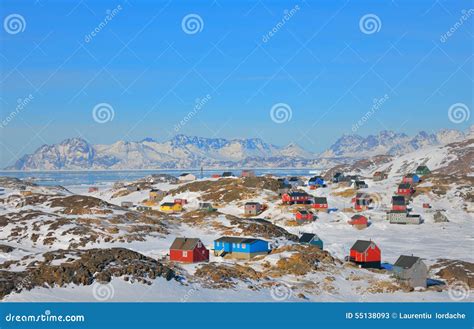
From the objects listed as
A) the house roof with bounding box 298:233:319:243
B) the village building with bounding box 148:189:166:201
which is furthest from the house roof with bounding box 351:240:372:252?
the village building with bounding box 148:189:166:201

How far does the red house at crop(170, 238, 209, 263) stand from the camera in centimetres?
6650

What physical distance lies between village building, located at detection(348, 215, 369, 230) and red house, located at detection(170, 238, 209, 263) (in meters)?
42.0

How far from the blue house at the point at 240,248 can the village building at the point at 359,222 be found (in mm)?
33622

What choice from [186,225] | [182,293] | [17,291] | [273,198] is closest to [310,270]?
[182,293]

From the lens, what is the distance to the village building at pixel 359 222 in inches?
4043

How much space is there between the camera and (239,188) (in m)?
141

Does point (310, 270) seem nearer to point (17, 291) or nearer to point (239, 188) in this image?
point (17, 291)

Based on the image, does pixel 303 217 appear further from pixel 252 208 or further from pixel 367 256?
pixel 367 256

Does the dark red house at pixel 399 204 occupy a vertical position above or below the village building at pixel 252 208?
below

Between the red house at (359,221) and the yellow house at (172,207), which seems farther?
the yellow house at (172,207)

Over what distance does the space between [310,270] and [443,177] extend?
287 feet

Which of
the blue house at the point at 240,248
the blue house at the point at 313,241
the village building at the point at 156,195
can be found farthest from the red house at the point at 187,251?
the village building at the point at 156,195

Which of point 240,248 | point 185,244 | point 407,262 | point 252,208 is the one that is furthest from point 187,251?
point 252,208

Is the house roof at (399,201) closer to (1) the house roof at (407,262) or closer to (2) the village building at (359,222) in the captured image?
(2) the village building at (359,222)
